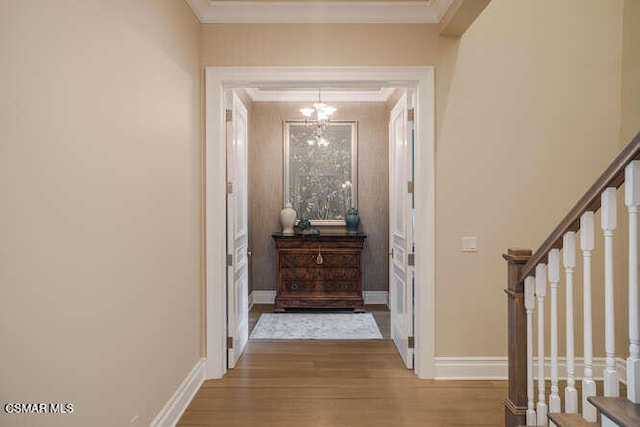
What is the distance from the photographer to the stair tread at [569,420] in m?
1.91

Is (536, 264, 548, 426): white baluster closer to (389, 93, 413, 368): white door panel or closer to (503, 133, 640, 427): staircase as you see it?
(503, 133, 640, 427): staircase

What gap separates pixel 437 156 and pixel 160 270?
2168mm

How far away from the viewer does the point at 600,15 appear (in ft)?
11.6

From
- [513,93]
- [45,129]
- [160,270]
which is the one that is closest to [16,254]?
[45,129]

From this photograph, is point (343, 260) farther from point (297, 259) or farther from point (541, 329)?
point (541, 329)

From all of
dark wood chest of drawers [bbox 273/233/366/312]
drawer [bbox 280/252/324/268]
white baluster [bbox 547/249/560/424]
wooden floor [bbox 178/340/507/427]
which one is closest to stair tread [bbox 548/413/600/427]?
white baluster [bbox 547/249/560/424]

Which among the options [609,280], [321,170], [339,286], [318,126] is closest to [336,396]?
[609,280]

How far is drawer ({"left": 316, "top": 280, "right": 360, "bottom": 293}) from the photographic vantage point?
19.1 feet

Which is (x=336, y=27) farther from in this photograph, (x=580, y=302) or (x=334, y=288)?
(x=334, y=288)

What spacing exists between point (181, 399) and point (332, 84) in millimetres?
2487

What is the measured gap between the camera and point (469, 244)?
11.7 ft

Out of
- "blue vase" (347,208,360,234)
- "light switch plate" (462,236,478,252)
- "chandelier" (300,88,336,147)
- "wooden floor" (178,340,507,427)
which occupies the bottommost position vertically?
"wooden floor" (178,340,507,427)

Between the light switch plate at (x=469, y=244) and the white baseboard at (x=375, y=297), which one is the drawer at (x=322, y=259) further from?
the light switch plate at (x=469, y=244)

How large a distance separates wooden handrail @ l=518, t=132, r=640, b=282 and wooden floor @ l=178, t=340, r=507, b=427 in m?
1.35
